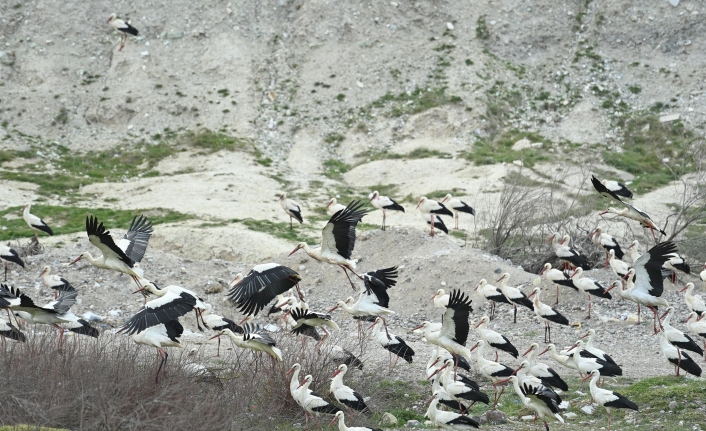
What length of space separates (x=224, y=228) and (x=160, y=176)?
26.1 ft

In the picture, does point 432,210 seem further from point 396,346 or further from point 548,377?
point 548,377

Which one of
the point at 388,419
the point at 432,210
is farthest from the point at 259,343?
the point at 432,210

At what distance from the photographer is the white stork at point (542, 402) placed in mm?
9701

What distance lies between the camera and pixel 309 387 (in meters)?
10.9

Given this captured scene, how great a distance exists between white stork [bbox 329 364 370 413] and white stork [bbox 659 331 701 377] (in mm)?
4526

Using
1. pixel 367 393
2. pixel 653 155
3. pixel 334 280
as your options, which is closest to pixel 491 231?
pixel 334 280

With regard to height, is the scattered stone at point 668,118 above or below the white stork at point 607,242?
above

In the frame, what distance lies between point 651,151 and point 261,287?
23.0 metres

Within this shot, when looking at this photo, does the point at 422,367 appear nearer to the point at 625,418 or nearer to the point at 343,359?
the point at 343,359

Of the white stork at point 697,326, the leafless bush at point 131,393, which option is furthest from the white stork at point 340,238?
the white stork at point 697,326

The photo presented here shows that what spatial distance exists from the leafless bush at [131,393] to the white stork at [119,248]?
1759mm

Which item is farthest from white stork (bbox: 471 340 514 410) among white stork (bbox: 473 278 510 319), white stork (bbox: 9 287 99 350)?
white stork (bbox: 9 287 99 350)

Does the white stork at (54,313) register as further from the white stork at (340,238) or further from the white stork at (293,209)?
the white stork at (293,209)

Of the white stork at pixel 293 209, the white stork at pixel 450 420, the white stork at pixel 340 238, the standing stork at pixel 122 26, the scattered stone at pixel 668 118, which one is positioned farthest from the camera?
the standing stork at pixel 122 26
